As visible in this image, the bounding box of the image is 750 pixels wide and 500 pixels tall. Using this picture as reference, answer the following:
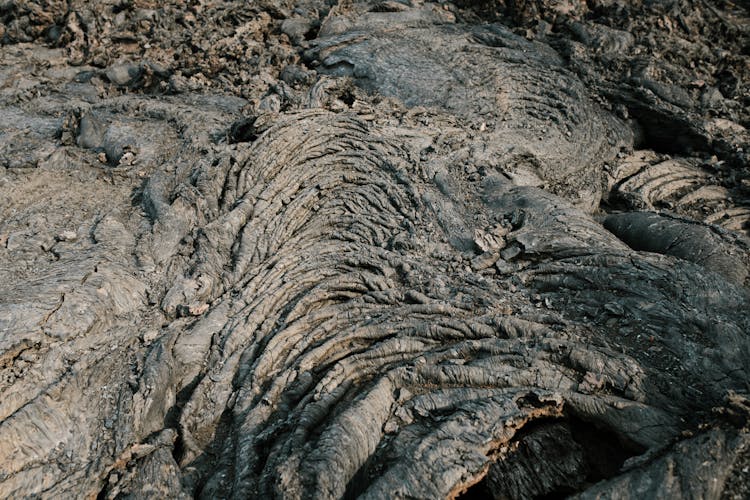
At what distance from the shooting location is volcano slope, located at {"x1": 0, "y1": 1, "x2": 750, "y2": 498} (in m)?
3.92

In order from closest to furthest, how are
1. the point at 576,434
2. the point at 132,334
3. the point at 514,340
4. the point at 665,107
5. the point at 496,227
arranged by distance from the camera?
A: 1. the point at 576,434
2. the point at 514,340
3. the point at 132,334
4. the point at 496,227
5. the point at 665,107

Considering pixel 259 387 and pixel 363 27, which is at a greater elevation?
pixel 363 27

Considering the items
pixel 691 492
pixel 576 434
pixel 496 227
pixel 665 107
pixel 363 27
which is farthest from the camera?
pixel 363 27

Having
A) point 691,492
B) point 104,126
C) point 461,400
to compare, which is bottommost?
point 104,126

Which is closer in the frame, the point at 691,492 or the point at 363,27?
the point at 691,492

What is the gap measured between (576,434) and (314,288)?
266 cm

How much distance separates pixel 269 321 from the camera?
5.21m

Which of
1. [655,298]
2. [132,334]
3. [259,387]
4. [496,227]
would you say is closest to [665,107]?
[496,227]

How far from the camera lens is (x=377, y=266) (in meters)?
5.65

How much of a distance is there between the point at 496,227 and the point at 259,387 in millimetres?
3117

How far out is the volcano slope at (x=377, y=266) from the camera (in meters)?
3.92

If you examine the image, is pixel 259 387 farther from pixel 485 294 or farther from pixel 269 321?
pixel 485 294

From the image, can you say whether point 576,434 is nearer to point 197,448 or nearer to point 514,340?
point 514,340

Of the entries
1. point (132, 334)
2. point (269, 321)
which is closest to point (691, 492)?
point (269, 321)
